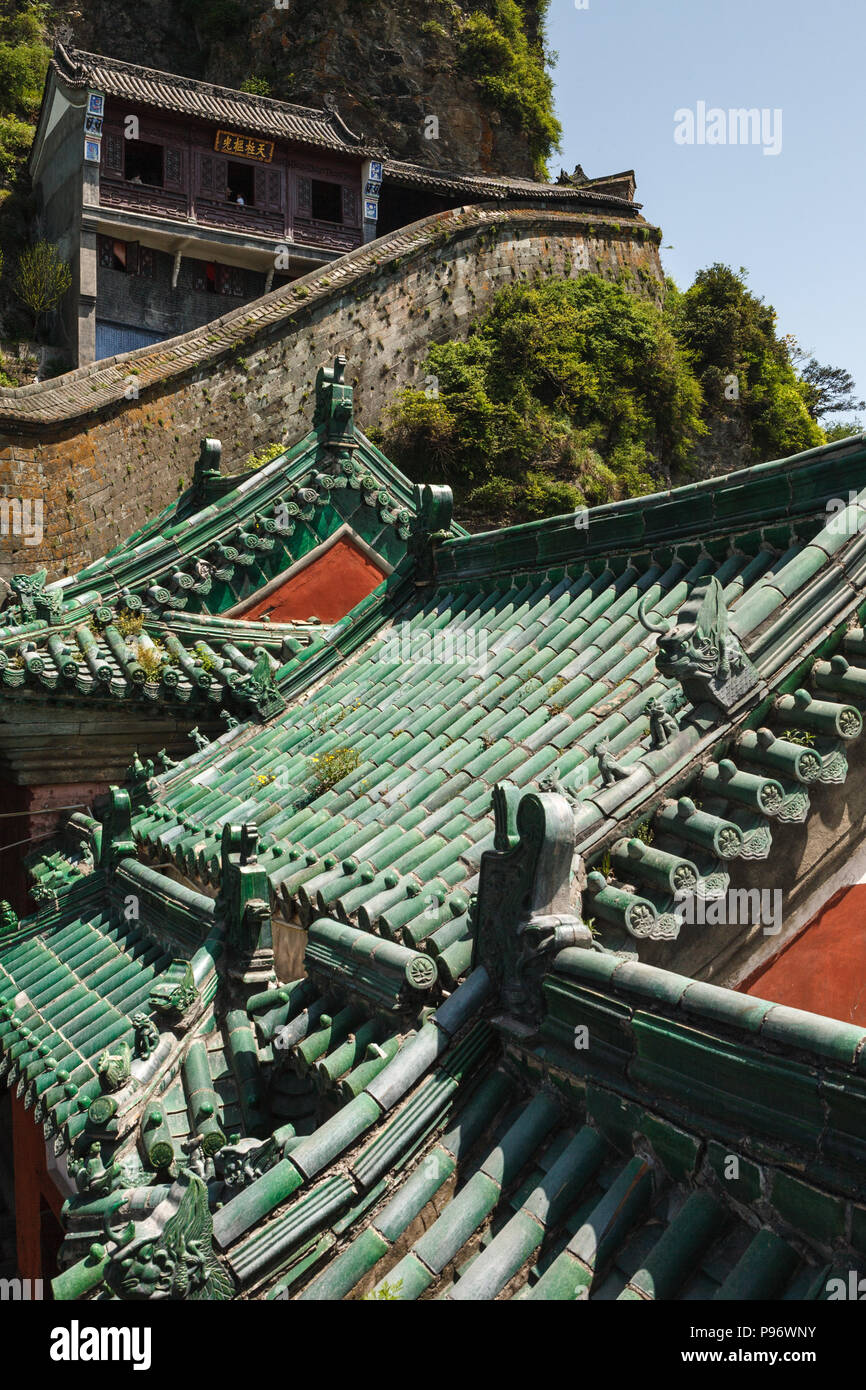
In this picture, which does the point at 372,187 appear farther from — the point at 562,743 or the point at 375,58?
the point at 562,743

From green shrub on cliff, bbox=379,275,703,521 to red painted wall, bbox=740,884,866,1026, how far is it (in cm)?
2633

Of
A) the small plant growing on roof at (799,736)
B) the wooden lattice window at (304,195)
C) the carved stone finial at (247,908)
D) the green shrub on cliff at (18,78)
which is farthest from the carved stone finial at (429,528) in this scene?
the green shrub on cliff at (18,78)

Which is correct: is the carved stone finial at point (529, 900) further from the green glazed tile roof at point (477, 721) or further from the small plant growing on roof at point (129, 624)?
the small plant growing on roof at point (129, 624)

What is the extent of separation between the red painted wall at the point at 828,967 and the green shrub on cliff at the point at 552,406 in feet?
86.4

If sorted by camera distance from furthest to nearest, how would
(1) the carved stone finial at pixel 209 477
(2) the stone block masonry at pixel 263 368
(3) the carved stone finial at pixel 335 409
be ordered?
(2) the stone block masonry at pixel 263 368 < (1) the carved stone finial at pixel 209 477 < (3) the carved stone finial at pixel 335 409

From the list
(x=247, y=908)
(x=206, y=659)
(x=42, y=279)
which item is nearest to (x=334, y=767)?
(x=247, y=908)

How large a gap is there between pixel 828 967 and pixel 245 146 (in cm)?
3922

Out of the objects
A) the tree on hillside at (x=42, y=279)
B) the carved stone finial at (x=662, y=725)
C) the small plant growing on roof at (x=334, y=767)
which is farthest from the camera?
the tree on hillside at (x=42, y=279)

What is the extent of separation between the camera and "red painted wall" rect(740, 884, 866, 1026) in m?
5.79

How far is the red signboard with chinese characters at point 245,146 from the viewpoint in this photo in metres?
38.3

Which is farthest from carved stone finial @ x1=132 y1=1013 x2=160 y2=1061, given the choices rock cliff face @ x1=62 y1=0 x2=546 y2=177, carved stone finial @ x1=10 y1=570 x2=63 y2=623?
rock cliff face @ x1=62 y1=0 x2=546 y2=177

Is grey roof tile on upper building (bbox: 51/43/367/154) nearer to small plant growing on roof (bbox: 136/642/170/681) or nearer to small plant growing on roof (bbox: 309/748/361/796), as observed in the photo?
small plant growing on roof (bbox: 136/642/170/681)

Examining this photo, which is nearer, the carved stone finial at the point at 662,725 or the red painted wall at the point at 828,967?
the carved stone finial at the point at 662,725

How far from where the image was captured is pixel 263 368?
30.7m
